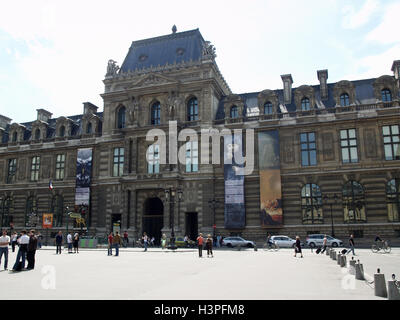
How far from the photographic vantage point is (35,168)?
55.9 m

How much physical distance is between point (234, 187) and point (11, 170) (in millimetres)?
36774

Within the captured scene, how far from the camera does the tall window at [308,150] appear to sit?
4162 cm

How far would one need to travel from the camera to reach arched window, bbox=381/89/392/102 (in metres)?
41.0

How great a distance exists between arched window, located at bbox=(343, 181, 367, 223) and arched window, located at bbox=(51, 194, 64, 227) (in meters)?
37.2

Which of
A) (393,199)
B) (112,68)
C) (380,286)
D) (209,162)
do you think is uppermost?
(112,68)

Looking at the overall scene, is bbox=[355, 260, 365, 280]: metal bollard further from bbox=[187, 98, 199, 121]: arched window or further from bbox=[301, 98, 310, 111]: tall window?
bbox=[187, 98, 199, 121]: arched window

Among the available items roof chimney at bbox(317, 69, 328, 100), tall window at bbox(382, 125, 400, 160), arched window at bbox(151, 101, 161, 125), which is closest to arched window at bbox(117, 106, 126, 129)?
arched window at bbox(151, 101, 161, 125)

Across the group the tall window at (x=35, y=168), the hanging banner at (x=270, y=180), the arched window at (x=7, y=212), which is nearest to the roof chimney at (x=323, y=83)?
the hanging banner at (x=270, y=180)

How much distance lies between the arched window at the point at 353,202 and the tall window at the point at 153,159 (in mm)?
21900

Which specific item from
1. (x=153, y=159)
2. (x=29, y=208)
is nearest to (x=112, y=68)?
(x=153, y=159)

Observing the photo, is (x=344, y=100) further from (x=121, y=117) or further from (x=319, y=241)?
(x=121, y=117)

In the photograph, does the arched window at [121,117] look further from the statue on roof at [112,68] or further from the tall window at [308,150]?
the tall window at [308,150]

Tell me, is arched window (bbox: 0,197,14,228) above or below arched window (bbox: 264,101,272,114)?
below
